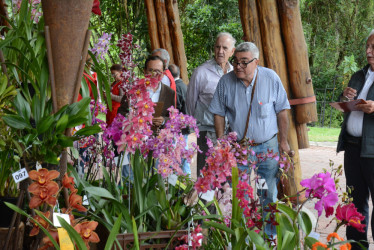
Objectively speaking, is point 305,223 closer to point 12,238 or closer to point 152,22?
point 12,238

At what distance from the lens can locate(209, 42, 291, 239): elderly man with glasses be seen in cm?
380

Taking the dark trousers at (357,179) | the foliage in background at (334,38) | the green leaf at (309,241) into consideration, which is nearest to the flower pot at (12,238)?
the green leaf at (309,241)

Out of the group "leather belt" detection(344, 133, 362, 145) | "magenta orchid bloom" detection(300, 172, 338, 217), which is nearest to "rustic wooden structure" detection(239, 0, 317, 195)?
"leather belt" detection(344, 133, 362, 145)

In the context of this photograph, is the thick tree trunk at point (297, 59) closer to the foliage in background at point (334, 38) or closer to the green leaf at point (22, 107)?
the green leaf at point (22, 107)

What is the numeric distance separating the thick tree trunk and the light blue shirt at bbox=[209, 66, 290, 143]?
0.80 m

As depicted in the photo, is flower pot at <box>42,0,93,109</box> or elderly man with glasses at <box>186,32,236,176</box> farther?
elderly man with glasses at <box>186,32,236,176</box>

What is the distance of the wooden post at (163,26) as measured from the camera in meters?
9.31

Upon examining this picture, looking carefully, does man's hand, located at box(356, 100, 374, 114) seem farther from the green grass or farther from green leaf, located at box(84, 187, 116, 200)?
the green grass

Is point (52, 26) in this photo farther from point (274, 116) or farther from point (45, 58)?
point (274, 116)

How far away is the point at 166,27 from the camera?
941 cm

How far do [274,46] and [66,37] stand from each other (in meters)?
3.15

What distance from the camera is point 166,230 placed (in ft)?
8.00

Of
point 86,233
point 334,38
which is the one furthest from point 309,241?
point 334,38

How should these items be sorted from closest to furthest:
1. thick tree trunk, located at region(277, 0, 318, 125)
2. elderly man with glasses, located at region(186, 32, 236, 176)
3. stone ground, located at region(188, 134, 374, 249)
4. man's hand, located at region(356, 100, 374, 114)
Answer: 1. man's hand, located at region(356, 100, 374, 114)
2. elderly man with glasses, located at region(186, 32, 236, 176)
3. thick tree trunk, located at region(277, 0, 318, 125)
4. stone ground, located at region(188, 134, 374, 249)
